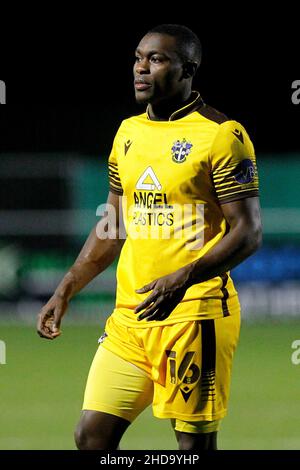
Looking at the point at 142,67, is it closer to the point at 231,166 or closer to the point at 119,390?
the point at 231,166

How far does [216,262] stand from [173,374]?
0.59 metres

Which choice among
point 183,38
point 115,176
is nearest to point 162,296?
point 115,176

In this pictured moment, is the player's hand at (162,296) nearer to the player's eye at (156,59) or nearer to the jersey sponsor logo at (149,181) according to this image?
the jersey sponsor logo at (149,181)

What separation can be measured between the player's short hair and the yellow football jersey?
214mm

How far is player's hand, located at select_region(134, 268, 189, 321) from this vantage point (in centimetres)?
501

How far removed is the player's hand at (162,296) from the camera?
197 inches

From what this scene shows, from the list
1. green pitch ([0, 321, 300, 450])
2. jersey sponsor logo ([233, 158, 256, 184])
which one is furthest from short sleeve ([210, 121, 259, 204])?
green pitch ([0, 321, 300, 450])

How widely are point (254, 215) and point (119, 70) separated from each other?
14.9m

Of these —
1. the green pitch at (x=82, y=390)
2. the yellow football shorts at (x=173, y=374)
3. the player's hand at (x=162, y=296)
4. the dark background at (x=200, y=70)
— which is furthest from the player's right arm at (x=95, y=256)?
the dark background at (x=200, y=70)

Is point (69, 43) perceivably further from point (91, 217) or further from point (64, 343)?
point (64, 343)

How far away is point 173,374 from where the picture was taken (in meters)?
5.33

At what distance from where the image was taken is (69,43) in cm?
1986

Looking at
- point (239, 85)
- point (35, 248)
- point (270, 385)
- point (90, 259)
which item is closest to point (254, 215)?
point (90, 259)

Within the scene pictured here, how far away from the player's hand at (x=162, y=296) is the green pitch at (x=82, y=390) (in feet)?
8.96
